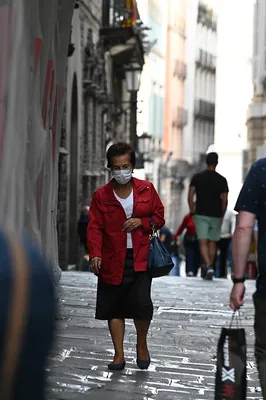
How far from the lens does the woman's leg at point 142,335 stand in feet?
17.5

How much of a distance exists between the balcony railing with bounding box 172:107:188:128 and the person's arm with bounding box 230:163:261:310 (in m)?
51.7

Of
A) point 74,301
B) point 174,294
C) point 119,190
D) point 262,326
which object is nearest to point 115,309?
point 119,190

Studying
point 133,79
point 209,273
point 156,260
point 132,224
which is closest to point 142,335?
point 156,260

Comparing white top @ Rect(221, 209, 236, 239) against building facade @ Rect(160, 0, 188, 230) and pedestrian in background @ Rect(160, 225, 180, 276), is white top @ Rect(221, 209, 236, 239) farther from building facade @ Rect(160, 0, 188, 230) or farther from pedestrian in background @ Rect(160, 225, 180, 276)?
building facade @ Rect(160, 0, 188, 230)

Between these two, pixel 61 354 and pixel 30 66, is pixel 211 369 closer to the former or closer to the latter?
pixel 61 354

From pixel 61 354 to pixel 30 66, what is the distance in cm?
193

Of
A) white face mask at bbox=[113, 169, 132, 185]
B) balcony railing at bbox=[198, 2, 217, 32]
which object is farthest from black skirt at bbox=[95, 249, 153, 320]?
balcony railing at bbox=[198, 2, 217, 32]

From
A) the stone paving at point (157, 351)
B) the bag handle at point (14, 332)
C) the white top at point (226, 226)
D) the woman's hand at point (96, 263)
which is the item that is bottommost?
the stone paving at point (157, 351)

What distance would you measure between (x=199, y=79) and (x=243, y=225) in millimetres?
60849

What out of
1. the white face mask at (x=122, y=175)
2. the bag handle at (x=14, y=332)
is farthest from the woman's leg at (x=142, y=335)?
the bag handle at (x=14, y=332)

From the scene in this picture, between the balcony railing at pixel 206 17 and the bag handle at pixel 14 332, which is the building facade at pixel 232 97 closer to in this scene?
the balcony railing at pixel 206 17

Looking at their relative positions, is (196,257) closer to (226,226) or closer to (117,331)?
(226,226)

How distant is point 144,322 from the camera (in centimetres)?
532

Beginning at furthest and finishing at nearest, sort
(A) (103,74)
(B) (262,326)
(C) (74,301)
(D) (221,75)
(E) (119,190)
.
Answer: (D) (221,75) → (A) (103,74) → (C) (74,301) → (E) (119,190) → (B) (262,326)
